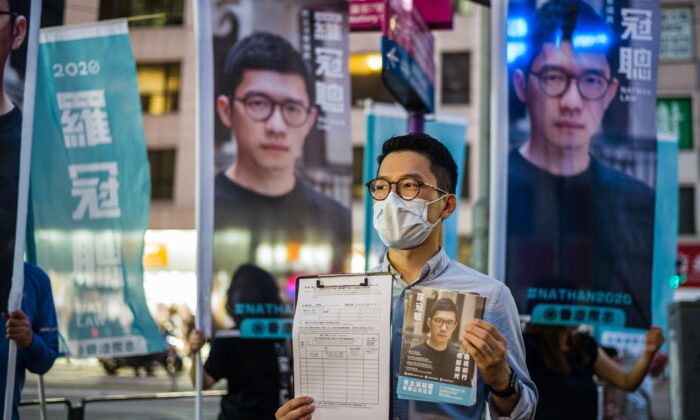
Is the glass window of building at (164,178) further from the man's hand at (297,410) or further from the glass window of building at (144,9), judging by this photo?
the man's hand at (297,410)

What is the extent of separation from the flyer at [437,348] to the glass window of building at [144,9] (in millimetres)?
26978

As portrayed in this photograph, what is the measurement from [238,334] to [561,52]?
2.97 meters

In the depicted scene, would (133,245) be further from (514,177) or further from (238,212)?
(514,177)

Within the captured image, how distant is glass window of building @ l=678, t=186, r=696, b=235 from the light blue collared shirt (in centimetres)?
2605

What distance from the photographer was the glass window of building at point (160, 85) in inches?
1112

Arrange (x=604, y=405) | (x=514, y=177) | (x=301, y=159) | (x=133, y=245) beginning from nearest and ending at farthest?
1. (x=514, y=177)
2. (x=133, y=245)
3. (x=301, y=159)
4. (x=604, y=405)

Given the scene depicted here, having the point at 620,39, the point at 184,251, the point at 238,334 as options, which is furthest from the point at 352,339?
the point at 184,251

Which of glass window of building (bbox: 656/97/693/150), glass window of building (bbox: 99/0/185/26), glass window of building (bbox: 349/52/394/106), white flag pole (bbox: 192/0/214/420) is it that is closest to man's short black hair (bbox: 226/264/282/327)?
white flag pole (bbox: 192/0/214/420)

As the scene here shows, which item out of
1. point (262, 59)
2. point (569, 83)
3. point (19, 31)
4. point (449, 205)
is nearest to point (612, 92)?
point (569, 83)

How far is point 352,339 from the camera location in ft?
9.04

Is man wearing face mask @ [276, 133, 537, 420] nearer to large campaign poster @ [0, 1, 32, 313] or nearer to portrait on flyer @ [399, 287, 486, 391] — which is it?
portrait on flyer @ [399, 287, 486, 391]

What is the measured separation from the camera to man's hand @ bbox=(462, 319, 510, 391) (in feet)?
8.13

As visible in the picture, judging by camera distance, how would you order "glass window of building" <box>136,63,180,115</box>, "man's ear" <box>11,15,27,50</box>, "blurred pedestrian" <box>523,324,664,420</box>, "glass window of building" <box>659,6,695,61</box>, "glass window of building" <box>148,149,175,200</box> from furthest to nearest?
"glass window of building" <box>136,63,180,115</box> → "glass window of building" <box>148,149,175,200</box> → "glass window of building" <box>659,6,695,61</box> → "blurred pedestrian" <box>523,324,664,420</box> → "man's ear" <box>11,15,27,50</box>

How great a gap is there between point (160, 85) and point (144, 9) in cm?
299
